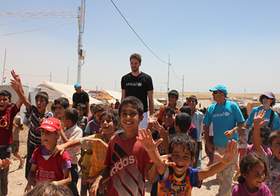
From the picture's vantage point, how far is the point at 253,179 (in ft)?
7.22

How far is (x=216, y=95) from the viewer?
4.05m

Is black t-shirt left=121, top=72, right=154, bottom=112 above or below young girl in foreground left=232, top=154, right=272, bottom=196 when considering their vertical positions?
above

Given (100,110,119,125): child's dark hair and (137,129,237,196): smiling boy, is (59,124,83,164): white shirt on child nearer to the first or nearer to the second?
(100,110,119,125): child's dark hair

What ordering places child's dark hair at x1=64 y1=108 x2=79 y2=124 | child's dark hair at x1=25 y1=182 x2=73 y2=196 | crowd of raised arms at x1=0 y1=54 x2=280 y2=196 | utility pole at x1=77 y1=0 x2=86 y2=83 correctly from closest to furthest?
child's dark hair at x1=25 y1=182 x2=73 y2=196, crowd of raised arms at x1=0 y1=54 x2=280 y2=196, child's dark hair at x1=64 y1=108 x2=79 y2=124, utility pole at x1=77 y1=0 x2=86 y2=83

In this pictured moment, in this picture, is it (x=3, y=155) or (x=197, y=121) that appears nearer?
(x=3, y=155)

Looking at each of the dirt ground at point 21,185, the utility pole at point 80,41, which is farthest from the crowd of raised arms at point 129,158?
the utility pole at point 80,41

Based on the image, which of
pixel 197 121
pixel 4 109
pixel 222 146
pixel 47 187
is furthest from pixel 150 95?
pixel 47 187

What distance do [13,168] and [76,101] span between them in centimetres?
249

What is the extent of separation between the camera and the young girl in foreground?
2.17 metres

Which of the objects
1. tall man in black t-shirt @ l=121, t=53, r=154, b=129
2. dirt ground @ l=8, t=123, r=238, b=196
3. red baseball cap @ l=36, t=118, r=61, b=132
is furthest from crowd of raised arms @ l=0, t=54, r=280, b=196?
dirt ground @ l=8, t=123, r=238, b=196

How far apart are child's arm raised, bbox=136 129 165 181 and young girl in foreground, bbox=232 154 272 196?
0.98 metres

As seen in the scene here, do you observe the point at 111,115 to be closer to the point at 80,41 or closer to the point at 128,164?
the point at 128,164

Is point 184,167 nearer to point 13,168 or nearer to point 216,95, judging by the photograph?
point 216,95

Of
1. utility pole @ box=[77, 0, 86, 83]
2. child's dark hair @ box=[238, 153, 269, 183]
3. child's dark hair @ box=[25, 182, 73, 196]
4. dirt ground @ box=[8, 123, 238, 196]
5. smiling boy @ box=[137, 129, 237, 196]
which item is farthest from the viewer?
utility pole @ box=[77, 0, 86, 83]
